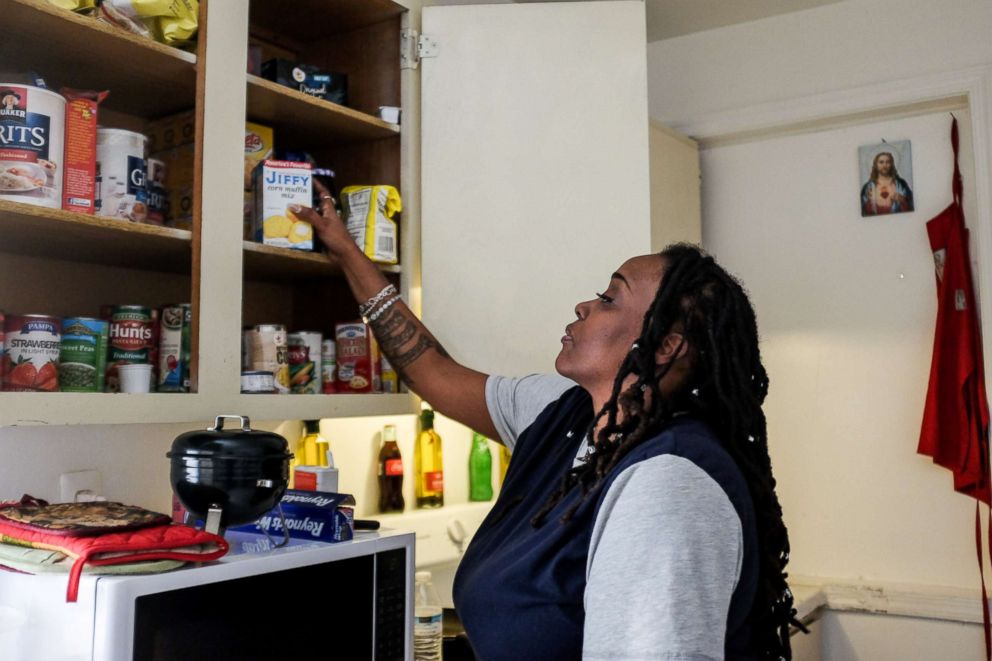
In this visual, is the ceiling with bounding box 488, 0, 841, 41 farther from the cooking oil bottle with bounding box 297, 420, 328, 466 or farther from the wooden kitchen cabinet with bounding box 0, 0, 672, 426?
the cooking oil bottle with bounding box 297, 420, 328, 466

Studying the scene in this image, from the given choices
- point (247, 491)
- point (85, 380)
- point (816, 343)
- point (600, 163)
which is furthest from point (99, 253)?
point (816, 343)

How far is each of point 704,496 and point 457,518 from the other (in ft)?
4.05

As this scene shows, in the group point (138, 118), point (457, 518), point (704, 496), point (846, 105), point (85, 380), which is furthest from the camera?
point (846, 105)

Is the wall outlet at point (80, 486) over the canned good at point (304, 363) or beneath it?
beneath

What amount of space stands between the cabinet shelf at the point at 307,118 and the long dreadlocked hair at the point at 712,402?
0.70 m

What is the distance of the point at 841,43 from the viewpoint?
8.09 feet

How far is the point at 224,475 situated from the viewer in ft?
3.77

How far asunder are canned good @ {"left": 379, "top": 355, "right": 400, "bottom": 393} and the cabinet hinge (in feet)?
1.83

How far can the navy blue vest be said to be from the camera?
1.06m

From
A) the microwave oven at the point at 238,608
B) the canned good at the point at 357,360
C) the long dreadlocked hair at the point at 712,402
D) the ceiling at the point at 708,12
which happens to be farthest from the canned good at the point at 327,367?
the ceiling at the point at 708,12

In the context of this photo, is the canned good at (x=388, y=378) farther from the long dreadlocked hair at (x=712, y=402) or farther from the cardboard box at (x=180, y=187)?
the long dreadlocked hair at (x=712, y=402)

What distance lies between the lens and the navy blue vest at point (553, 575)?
1.06 m

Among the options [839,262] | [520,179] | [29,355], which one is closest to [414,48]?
[520,179]

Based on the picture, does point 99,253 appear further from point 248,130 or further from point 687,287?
point 687,287
